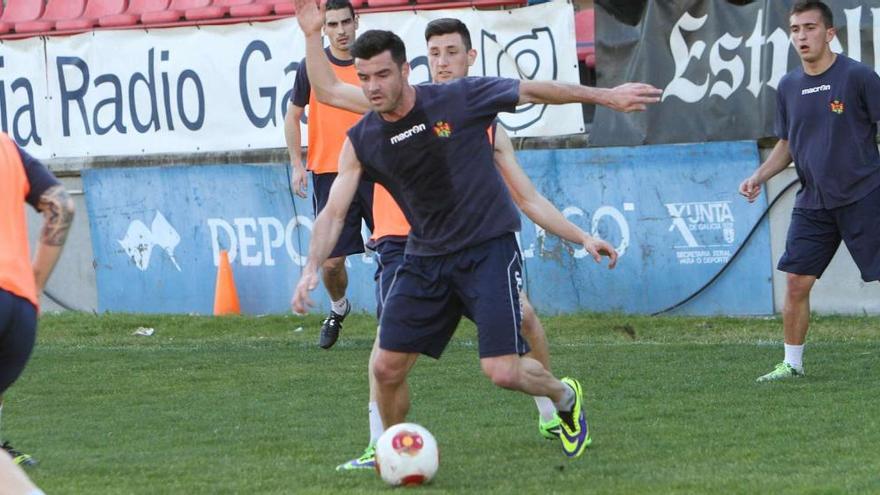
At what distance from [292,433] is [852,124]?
3970 millimetres

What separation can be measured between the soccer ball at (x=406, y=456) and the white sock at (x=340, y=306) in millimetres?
5300

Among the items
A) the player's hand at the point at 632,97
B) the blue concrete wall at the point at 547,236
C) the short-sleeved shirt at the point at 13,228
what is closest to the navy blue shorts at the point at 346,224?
the blue concrete wall at the point at 547,236

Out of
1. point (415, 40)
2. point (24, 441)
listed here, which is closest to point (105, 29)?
point (415, 40)

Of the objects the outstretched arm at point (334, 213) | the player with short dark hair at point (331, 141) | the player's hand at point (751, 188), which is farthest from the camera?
the player with short dark hair at point (331, 141)

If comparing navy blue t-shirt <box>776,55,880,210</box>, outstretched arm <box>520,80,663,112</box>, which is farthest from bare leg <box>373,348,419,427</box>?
navy blue t-shirt <box>776,55,880,210</box>

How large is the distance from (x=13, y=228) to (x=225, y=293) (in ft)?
33.6

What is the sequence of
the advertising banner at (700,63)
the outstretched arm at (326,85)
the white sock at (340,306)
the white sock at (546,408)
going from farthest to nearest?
1. the advertising banner at (700,63)
2. the white sock at (340,306)
3. the outstretched arm at (326,85)
4. the white sock at (546,408)

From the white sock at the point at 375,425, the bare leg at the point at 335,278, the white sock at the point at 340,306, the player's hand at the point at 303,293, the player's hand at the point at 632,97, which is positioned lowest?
the white sock at the point at 340,306

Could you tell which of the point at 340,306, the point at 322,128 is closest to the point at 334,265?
the point at 340,306

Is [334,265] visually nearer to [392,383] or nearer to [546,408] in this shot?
[546,408]

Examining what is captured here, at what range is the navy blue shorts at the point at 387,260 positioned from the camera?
8.55m

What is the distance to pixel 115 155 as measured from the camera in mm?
17016

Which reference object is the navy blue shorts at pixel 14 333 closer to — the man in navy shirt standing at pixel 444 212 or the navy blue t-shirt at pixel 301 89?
the man in navy shirt standing at pixel 444 212

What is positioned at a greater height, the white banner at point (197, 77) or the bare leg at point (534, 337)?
the white banner at point (197, 77)
